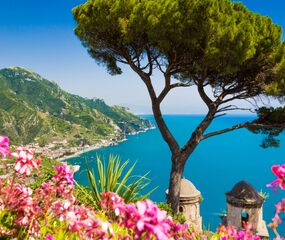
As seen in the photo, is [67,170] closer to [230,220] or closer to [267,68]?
[267,68]

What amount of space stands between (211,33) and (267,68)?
2435 millimetres

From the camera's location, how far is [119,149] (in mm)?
162250

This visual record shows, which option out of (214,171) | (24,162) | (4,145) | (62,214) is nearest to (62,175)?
(62,214)

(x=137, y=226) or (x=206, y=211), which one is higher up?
(x=137, y=226)

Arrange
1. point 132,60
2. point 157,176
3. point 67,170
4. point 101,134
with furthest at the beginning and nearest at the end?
point 101,134 → point 157,176 → point 132,60 → point 67,170

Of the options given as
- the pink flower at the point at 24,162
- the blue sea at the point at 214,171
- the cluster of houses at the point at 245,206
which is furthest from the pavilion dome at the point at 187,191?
the blue sea at the point at 214,171

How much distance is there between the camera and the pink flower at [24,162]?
5.33 ft

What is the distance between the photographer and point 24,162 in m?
1.65

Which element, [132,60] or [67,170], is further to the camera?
[132,60]

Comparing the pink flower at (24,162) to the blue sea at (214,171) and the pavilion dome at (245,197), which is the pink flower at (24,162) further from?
the blue sea at (214,171)

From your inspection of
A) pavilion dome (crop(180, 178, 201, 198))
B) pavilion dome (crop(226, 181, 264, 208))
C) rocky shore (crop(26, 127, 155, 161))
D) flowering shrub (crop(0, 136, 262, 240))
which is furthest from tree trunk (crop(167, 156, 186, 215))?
rocky shore (crop(26, 127, 155, 161))

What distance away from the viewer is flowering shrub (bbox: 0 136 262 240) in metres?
1.08

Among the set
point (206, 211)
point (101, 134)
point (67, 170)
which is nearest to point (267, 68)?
point (67, 170)

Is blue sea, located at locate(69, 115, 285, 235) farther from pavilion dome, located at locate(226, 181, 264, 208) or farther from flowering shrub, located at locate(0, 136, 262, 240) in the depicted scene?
flowering shrub, located at locate(0, 136, 262, 240)
